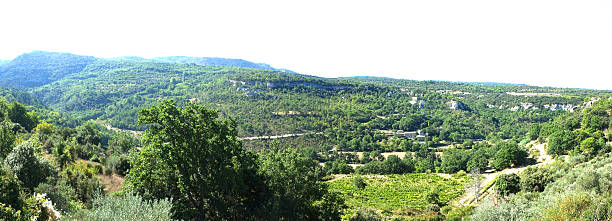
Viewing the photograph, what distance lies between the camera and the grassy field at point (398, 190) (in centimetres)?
4262

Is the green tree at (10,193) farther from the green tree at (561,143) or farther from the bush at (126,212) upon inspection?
the green tree at (561,143)

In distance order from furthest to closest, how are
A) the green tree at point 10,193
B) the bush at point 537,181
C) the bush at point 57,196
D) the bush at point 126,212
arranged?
the bush at point 537,181
the bush at point 57,196
the green tree at point 10,193
the bush at point 126,212

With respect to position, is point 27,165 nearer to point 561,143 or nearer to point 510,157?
point 510,157

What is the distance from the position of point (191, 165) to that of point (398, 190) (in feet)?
154

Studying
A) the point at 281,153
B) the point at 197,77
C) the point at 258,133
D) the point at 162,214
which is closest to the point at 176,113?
the point at 162,214

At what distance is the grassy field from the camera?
42.6m

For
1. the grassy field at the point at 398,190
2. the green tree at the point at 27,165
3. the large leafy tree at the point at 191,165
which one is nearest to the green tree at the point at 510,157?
the grassy field at the point at 398,190

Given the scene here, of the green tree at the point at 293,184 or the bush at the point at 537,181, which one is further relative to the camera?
the bush at the point at 537,181

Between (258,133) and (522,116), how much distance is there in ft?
387

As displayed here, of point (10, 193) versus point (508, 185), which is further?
point (508, 185)

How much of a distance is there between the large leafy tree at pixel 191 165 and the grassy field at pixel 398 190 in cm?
2403

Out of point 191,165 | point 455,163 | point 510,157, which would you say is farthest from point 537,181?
point 455,163

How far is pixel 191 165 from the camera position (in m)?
16.2

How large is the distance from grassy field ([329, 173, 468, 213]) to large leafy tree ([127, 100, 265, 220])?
2403cm
